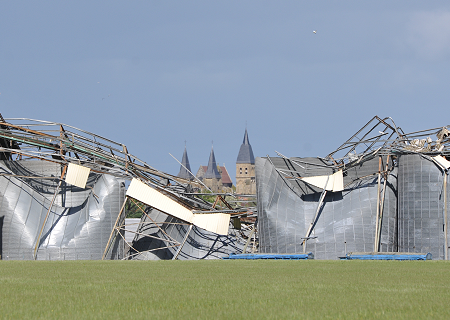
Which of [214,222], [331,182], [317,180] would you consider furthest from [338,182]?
[214,222]

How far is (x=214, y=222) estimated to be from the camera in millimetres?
60125

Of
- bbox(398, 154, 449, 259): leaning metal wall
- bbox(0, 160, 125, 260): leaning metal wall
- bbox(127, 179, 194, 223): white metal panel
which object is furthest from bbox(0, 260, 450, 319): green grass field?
bbox(127, 179, 194, 223): white metal panel

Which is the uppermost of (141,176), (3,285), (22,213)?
(141,176)

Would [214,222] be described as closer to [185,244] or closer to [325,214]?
[185,244]

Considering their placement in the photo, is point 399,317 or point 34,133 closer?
point 399,317

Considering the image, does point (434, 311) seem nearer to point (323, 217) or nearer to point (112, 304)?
point (112, 304)

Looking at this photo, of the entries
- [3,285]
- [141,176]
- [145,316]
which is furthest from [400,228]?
[145,316]

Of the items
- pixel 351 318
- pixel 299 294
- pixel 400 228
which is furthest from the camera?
pixel 400 228

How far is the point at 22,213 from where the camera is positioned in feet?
189

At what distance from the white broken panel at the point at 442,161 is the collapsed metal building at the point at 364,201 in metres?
0.09

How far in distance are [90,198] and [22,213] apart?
663 centimetres

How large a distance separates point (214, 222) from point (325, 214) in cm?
1124

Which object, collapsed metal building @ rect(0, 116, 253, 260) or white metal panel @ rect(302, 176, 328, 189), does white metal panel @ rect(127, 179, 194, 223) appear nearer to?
collapsed metal building @ rect(0, 116, 253, 260)

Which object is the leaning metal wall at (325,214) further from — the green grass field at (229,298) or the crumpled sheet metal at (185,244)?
the green grass field at (229,298)
